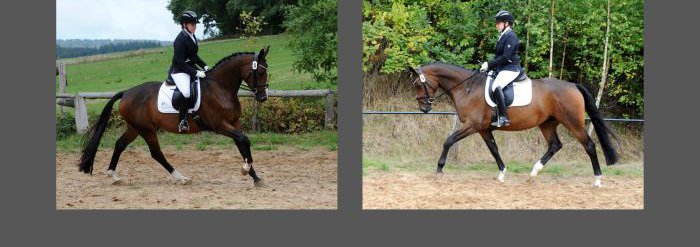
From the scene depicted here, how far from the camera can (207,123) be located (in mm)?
6699

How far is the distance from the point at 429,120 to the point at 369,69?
0.85m

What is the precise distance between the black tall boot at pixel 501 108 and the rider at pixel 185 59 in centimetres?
261

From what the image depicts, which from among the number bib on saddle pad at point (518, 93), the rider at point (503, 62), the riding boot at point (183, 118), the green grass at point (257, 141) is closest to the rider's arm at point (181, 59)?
the riding boot at point (183, 118)

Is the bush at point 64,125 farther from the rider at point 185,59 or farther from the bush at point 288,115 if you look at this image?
the rider at point 185,59

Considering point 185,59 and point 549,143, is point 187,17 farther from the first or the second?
point 549,143

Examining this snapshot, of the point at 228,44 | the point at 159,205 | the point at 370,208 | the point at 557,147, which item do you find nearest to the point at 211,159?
the point at 228,44

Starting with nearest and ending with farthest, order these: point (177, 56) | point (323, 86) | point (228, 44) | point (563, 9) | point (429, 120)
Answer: point (177, 56) < point (563, 9) < point (429, 120) < point (228, 44) < point (323, 86)

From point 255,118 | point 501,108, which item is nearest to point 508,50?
point 501,108

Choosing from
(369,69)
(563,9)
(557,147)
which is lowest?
(557,147)

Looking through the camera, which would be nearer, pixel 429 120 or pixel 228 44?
pixel 429 120

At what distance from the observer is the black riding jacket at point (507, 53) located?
255 inches

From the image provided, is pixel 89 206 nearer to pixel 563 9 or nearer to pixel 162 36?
pixel 162 36

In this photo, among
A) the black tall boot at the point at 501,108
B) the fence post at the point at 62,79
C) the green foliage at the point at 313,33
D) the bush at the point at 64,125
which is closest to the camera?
the black tall boot at the point at 501,108

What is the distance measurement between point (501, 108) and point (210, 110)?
8.54 ft
